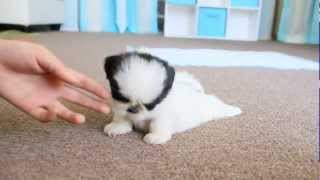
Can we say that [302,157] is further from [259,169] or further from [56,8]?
[56,8]

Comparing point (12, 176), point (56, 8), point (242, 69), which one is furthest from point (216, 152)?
point (56, 8)

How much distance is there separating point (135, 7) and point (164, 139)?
3.30 meters

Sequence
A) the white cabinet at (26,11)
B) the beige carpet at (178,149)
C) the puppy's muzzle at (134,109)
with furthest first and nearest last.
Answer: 1. the white cabinet at (26,11)
2. the puppy's muzzle at (134,109)
3. the beige carpet at (178,149)

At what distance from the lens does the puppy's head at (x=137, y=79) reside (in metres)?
0.81

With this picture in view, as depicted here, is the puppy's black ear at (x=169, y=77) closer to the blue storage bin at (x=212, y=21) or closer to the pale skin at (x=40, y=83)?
the pale skin at (x=40, y=83)

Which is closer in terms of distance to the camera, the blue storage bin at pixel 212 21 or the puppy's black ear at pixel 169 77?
the puppy's black ear at pixel 169 77

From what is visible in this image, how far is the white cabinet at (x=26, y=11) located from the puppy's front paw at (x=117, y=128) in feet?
9.36

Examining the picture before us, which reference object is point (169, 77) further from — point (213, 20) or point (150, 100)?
point (213, 20)

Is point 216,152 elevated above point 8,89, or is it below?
below

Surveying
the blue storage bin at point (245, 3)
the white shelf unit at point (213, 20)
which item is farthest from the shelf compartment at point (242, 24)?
the blue storage bin at point (245, 3)

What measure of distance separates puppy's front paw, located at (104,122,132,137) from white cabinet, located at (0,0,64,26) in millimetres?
2854

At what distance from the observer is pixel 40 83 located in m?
0.90

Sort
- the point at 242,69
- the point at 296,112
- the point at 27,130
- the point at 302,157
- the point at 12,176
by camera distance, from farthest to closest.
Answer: the point at 242,69
the point at 296,112
the point at 27,130
the point at 302,157
the point at 12,176

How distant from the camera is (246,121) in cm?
111
